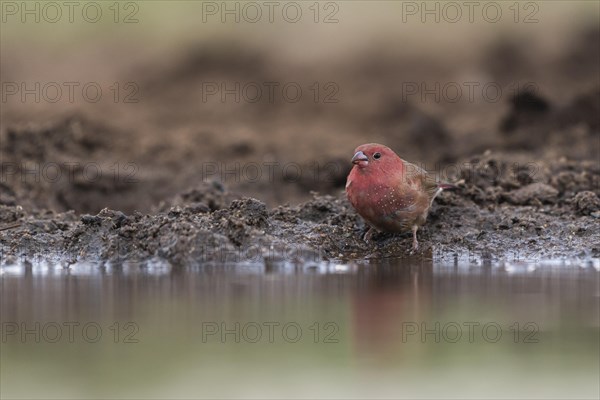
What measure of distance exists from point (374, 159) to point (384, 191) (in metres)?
0.30

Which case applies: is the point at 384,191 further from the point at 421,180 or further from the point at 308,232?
the point at 308,232

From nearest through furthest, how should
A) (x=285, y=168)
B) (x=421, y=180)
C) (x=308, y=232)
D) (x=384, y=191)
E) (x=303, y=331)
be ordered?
(x=303, y=331) < (x=384, y=191) < (x=421, y=180) < (x=308, y=232) < (x=285, y=168)

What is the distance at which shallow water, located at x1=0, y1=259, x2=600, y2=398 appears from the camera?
552cm

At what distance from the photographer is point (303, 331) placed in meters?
6.76

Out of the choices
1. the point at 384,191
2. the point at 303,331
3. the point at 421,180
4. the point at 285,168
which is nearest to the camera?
the point at 303,331

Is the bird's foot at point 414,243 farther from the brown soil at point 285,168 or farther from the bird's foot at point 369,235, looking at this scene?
the bird's foot at point 369,235

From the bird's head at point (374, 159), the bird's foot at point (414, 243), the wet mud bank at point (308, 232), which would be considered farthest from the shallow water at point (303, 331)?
the bird's head at point (374, 159)

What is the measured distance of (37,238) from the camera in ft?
32.4

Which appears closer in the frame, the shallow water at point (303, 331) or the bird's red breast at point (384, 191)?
the shallow water at point (303, 331)

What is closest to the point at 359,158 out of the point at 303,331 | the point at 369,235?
the point at 369,235

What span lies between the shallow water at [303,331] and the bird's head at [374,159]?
0.85 meters

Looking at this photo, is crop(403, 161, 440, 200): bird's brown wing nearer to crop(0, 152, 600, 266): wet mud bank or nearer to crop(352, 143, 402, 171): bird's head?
crop(352, 143, 402, 171): bird's head

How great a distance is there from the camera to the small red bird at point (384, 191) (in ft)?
30.3

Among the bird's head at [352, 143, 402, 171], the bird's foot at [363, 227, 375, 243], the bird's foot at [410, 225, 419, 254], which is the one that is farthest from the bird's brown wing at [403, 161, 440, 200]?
the bird's foot at [363, 227, 375, 243]
